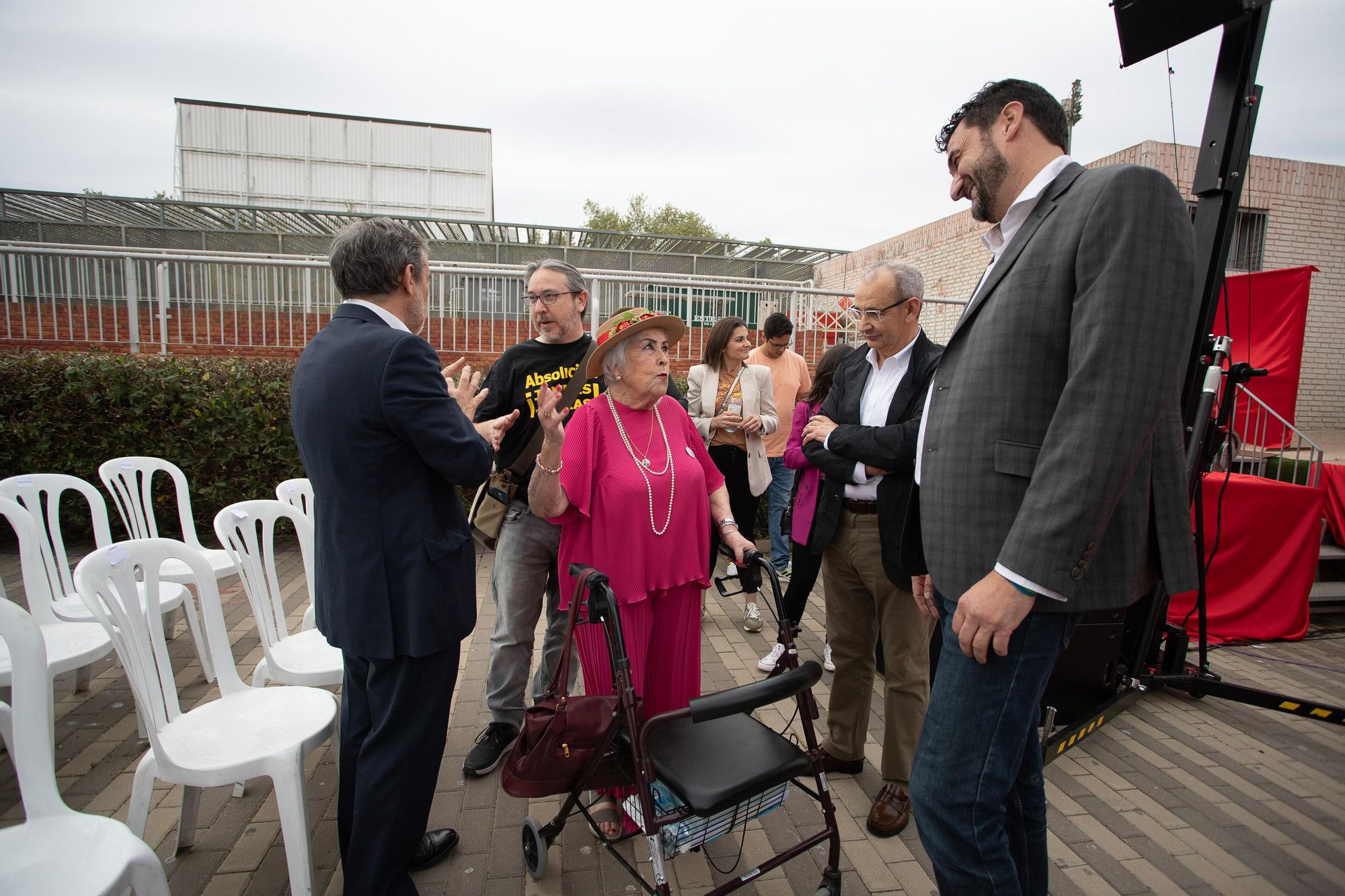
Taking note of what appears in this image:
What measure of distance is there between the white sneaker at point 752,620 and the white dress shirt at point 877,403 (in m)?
2.15

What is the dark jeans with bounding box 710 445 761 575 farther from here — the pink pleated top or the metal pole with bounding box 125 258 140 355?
the metal pole with bounding box 125 258 140 355

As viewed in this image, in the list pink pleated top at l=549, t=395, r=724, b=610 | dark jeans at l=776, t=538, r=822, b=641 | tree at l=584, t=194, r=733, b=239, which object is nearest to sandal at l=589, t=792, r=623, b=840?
pink pleated top at l=549, t=395, r=724, b=610

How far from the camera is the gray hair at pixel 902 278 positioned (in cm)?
281

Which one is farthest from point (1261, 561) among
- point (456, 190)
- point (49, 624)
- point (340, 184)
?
point (340, 184)

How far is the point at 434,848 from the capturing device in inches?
97.0

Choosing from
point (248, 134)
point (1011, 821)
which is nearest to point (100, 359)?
point (1011, 821)

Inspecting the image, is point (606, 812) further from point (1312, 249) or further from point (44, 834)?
A: point (1312, 249)

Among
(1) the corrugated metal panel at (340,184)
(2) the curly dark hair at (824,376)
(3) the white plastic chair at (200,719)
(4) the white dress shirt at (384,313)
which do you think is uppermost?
(1) the corrugated metal panel at (340,184)

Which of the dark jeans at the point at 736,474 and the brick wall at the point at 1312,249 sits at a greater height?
the brick wall at the point at 1312,249

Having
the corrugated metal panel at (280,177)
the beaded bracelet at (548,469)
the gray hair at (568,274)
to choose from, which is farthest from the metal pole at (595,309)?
the corrugated metal panel at (280,177)

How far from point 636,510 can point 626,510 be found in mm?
35

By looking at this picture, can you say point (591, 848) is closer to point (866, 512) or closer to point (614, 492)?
point (614, 492)

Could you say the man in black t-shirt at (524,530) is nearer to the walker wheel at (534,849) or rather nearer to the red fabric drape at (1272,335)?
the walker wheel at (534,849)

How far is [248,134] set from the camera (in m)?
19.6
